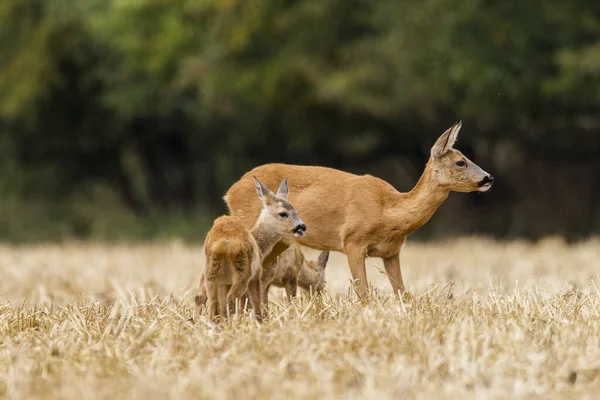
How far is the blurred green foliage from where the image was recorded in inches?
843

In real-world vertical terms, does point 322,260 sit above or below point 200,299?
below

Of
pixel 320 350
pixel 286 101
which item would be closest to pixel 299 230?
pixel 320 350

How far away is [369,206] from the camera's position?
30.2 ft

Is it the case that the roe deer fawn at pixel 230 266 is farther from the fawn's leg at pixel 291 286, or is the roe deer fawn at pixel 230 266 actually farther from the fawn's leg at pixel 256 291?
the fawn's leg at pixel 291 286

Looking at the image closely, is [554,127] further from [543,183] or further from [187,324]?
[187,324]

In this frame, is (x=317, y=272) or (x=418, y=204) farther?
(x=317, y=272)

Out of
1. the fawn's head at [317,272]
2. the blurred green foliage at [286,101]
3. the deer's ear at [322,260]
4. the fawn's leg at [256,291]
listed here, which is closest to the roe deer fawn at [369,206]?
the fawn's leg at [256,291]

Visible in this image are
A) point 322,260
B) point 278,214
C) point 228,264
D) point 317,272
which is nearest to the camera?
point 228,264

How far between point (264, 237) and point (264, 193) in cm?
36

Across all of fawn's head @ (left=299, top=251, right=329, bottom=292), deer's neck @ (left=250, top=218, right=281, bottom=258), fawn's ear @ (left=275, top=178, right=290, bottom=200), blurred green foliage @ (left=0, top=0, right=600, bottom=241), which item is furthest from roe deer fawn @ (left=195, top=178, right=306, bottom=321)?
blurred green foliage @ (left=0, top=0, right=600, bottom=241)

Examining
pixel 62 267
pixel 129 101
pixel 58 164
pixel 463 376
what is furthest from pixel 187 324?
pixel 58 164

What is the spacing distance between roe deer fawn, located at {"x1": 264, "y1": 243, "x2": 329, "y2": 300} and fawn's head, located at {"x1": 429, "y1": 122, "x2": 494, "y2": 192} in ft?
4.28

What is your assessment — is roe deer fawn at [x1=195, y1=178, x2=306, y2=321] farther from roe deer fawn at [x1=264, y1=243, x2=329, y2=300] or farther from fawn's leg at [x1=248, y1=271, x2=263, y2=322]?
roe deer fawn at [x1=264, y1=243, x2=329, y2=300]

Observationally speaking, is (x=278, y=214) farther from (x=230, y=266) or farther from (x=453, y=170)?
(x=453, y=170)
